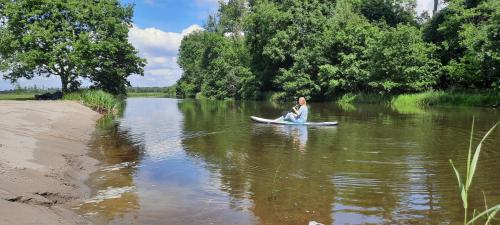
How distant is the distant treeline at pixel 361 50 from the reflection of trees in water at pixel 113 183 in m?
26.8

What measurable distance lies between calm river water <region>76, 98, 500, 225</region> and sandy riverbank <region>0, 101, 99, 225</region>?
0.45 m

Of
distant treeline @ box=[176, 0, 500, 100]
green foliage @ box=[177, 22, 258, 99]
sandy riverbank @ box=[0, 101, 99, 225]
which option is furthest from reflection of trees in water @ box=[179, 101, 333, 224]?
green foliage @ box=[177, 22, 258, 99]

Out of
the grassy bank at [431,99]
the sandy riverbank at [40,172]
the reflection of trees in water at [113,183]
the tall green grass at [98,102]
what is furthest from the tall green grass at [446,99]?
the sandy riverbank at [40,172]

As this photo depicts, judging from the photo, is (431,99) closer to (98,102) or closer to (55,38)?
(98,102)

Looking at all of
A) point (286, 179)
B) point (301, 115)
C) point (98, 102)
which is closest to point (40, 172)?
point (286, 179)

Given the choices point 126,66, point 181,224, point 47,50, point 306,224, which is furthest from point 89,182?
point 126,66

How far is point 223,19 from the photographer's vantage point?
→ 82.7 metres

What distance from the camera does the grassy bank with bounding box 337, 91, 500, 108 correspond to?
111 feet

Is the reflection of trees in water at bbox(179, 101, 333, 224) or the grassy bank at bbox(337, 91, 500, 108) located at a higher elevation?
the grassy bank at bbox(337, 91, 500, 108)

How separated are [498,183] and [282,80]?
4327cm

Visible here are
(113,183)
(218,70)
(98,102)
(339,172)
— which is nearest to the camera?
(113,183)

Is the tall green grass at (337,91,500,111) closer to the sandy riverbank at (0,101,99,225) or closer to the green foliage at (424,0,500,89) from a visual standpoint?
the green foliage at (424,0,500,89)

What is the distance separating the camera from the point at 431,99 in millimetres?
37750

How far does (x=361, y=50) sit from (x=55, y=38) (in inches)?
1136
